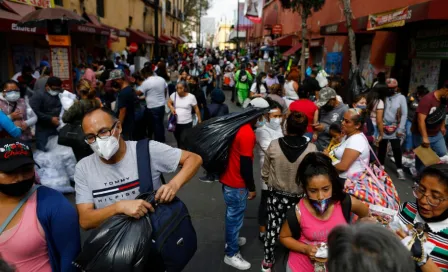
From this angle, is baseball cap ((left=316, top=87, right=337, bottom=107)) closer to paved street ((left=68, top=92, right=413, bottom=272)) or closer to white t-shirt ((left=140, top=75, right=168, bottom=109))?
paved street ((left=68, top=92, right=413, bottom=272))

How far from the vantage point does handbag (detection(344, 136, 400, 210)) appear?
2826mm

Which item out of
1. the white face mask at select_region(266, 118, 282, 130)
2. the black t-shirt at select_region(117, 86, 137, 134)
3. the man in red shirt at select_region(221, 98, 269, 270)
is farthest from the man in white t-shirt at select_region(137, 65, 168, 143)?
the man in red shirt at select_region(221, 98, 269, 270)

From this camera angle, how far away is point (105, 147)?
2.16m

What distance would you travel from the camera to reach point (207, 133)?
12.0 feet

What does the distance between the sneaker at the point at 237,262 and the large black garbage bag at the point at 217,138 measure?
961mm

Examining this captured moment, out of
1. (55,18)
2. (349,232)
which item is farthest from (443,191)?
(55,18)

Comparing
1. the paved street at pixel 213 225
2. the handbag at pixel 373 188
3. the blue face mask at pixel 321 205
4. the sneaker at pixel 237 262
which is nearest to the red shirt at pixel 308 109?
the paved street at pixel 213 225

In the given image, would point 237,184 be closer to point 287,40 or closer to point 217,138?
point 217,138

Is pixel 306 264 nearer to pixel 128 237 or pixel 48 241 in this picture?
pixel 128 237

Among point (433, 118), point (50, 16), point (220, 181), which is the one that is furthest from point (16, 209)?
point (50, 16)

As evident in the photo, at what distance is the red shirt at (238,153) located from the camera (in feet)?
11.8

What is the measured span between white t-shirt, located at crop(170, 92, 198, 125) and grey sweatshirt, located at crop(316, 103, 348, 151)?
2506 millimetres

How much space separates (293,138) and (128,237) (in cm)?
201

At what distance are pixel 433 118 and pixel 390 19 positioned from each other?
4.15 metres
